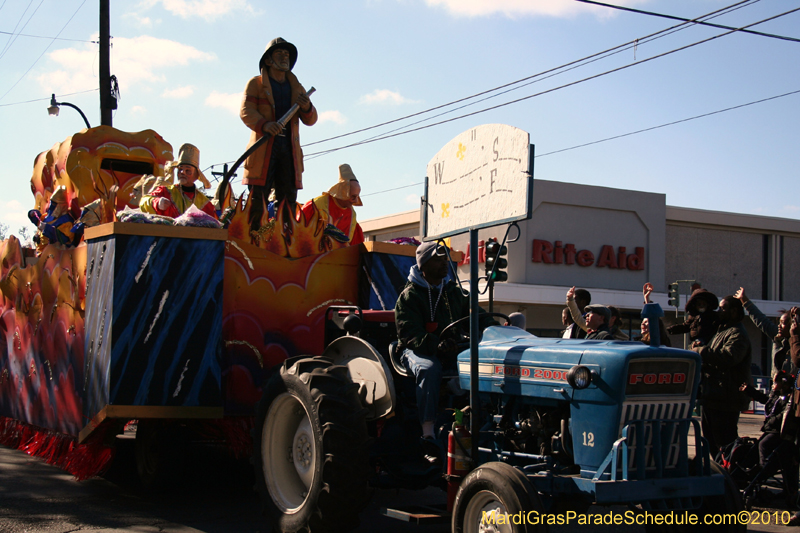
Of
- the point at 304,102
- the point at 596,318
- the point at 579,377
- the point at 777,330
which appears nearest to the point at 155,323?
the point at 304,102

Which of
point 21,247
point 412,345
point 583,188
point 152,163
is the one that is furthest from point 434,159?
point 583,188

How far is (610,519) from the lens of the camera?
451cm

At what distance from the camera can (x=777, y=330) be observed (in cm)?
777

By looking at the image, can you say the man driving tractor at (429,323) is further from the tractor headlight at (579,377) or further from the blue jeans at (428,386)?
the tractor headlight at (579,377)

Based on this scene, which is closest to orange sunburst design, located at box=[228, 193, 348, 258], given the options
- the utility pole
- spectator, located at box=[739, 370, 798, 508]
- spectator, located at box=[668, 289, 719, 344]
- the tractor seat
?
the tractor seat

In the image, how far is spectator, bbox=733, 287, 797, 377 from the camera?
24.5ft

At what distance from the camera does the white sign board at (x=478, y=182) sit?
4.50 metres

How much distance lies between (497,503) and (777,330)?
4.85 meters

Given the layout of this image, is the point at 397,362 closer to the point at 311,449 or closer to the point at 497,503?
the point at 311,449

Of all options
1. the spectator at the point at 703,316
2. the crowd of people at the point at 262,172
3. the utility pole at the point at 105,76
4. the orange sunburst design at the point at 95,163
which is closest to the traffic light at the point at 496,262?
the crowd of people at the point at 262,172

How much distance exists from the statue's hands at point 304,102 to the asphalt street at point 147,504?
385cm

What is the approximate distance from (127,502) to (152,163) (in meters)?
4.45

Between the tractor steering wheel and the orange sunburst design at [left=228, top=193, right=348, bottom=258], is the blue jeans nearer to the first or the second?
the tractor steering wheel

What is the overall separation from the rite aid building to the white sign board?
18.0 metres
